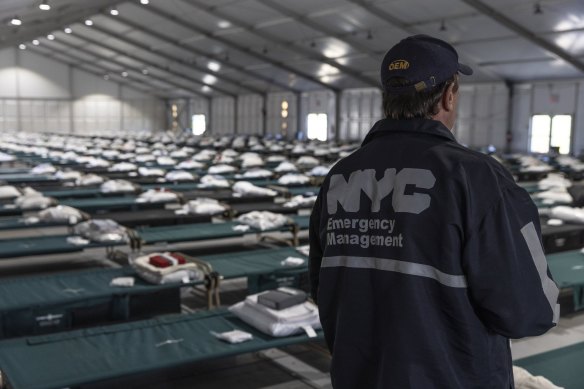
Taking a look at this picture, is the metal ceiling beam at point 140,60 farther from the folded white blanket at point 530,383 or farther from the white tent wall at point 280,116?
the folded white blanket at point 530,383

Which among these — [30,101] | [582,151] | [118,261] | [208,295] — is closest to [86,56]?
[30,101]

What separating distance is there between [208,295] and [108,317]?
85cm

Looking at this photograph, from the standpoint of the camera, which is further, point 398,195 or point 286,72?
point 286,72

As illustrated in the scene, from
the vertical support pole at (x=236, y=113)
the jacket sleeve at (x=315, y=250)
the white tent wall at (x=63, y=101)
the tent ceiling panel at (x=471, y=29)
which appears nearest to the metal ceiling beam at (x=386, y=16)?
the tent ceiling panel at (x=471, y=29)

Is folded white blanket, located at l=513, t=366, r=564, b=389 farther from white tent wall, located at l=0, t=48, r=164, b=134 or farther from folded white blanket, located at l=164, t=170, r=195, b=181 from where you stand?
white tent wall, located at l=0, t=48, r=164, b=134

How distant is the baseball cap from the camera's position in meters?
1.53

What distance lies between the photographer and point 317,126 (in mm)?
29562

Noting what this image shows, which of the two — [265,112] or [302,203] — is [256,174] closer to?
[302,203]

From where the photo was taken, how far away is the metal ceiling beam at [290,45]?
19.5 meters

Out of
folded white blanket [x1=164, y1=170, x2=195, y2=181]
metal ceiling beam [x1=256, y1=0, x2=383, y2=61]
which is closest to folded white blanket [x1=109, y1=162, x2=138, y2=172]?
folded white blanket [x1=164, y1=170, x2=195, y2=181]

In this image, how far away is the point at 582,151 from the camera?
18734 mm

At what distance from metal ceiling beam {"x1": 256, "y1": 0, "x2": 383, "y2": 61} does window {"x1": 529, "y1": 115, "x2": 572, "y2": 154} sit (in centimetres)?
553

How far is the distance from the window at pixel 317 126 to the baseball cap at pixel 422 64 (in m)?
27.4

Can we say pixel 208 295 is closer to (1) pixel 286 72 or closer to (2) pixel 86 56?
(1) pixel 286 72
